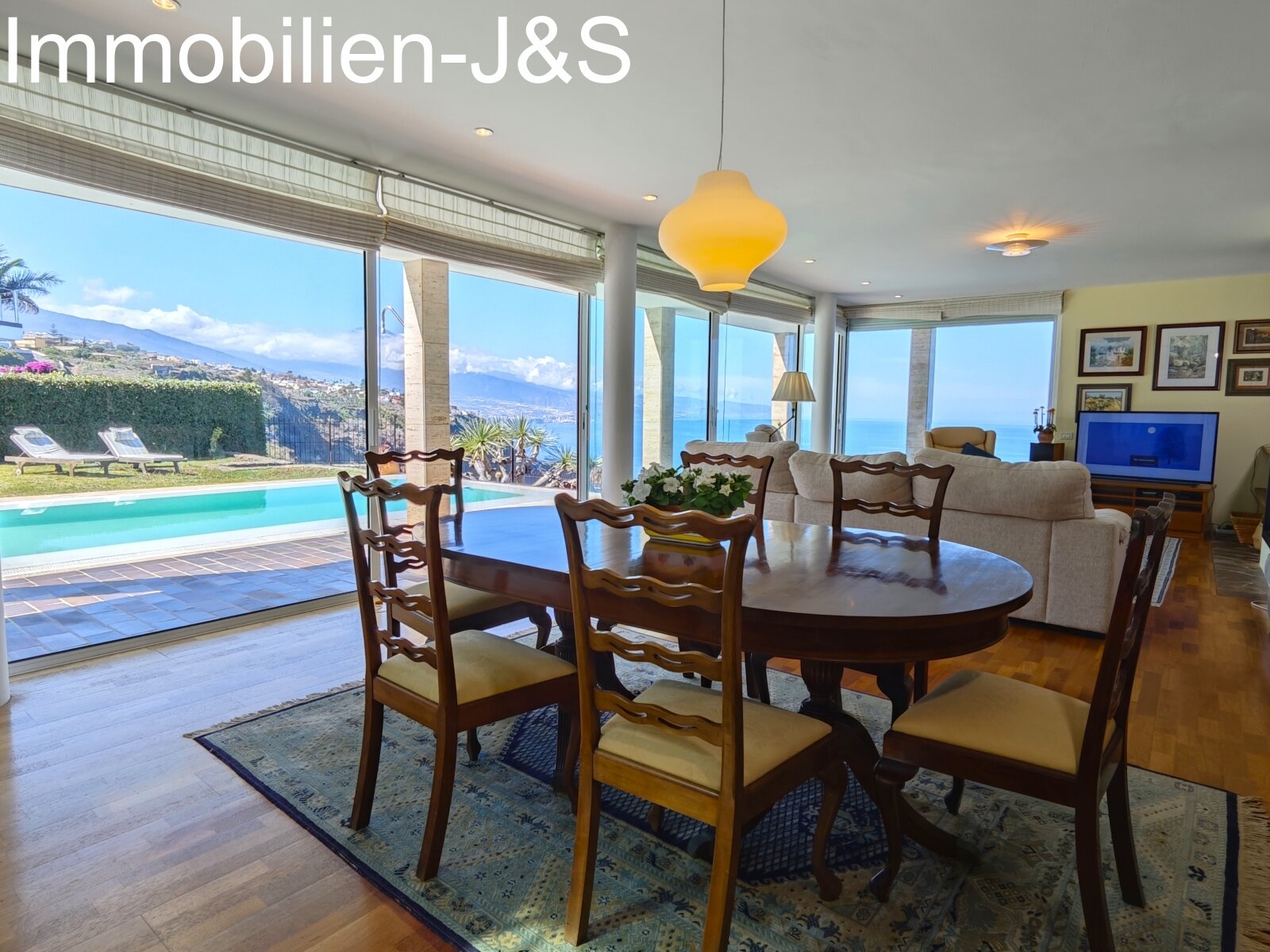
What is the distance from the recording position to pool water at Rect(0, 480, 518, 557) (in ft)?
9.80

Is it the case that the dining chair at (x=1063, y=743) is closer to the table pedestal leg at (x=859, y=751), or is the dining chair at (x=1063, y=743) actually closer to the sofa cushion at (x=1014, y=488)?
the table pedestal leg at (x=859, y=751)

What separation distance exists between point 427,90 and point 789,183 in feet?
7.25

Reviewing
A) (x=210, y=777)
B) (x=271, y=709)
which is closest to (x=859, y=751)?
(x=210, y=777)

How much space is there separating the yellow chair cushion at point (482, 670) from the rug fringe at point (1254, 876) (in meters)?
1.64

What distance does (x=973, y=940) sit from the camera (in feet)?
5.09

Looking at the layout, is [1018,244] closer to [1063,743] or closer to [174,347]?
[1063,743]

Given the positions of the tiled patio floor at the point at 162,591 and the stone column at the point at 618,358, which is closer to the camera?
the tiled patio floor at the point at 162,591

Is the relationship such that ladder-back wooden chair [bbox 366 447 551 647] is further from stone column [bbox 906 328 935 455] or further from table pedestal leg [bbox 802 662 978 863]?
stone column [bbox 906 328 935 455]

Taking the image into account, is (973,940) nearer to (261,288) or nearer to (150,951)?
(150,951)

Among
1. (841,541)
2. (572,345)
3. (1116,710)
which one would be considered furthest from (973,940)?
(572,345)

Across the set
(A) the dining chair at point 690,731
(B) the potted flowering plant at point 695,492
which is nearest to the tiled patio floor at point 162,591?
(B) the potted flowering plant at point 695,492

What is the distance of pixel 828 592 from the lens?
65.1 inches

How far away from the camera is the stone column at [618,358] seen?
208 inches

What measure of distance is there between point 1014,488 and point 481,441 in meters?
3.35
